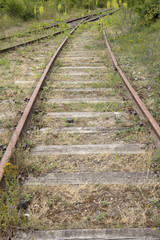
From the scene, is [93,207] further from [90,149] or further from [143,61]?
[143,61]

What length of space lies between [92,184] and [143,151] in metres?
0.94

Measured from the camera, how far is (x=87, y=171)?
114 inches

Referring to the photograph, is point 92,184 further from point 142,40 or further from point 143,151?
point 142,40

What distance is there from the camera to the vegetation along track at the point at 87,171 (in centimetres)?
222

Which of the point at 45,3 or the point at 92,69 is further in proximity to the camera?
the point at 45,3

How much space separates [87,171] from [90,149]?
18.5 inches

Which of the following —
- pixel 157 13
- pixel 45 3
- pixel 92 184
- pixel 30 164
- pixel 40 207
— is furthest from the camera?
pixel 45 3

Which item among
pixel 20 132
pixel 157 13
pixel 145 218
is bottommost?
pixel 145 218

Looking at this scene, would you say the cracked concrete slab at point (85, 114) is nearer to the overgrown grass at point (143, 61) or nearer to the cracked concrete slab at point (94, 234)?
the overgrown grass at point (143, 61)

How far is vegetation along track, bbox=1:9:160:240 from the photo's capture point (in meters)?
2.22

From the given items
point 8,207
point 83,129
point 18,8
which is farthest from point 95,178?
point 18,8

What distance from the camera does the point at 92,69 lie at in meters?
6.95

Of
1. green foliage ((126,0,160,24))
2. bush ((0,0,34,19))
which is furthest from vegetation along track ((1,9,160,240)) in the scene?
bush ((0,0,34,19))

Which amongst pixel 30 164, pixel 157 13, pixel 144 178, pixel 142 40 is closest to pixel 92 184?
pixel 144 178
